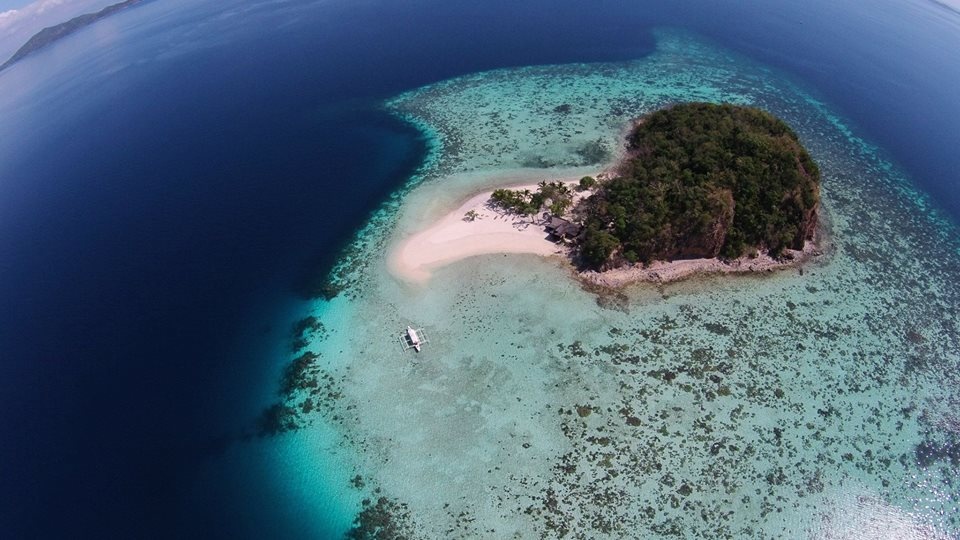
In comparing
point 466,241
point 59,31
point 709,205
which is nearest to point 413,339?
point 466,241

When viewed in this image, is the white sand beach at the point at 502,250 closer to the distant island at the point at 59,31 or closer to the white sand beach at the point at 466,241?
the white sand beach at the point at 466,241

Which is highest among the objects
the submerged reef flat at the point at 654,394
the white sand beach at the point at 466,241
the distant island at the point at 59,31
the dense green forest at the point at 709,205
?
the distant island at the point at 59,31

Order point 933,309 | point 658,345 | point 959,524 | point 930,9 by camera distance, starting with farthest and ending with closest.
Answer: point 930,9, point 933,309, point 658,345, point 959,524

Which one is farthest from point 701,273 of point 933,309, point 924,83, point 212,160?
point 924,83

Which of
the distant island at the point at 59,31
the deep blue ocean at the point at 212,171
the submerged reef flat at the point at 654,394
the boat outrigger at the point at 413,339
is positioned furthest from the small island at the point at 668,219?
the distant island at the point at 59,31

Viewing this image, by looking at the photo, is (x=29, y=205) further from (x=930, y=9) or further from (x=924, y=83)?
(x=930, y=9)

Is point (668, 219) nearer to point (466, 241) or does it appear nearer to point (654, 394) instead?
point (654, 394)
